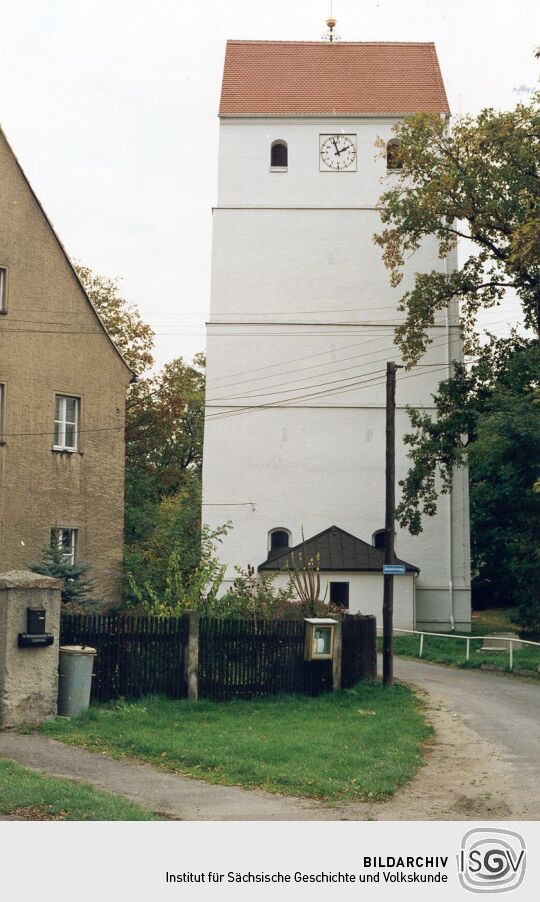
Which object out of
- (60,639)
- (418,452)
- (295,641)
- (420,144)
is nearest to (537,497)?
(418,452)

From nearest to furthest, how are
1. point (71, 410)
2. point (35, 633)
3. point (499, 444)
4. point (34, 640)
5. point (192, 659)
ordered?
point (34, 640) → point (35, 633) → point (192, 659) → point (71, 410) → point (499, 444)

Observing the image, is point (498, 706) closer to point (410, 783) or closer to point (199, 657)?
point (199, 657)

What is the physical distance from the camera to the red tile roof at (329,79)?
45.9 meters

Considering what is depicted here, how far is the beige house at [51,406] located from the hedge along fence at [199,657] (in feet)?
35.1

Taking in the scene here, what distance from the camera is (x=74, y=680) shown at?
16.0m

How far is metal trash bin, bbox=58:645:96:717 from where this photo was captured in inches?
629

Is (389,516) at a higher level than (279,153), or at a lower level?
lower

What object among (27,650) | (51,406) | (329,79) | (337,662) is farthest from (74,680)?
(329,79)

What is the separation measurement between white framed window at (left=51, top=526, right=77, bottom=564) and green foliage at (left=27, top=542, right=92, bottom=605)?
0.06 m

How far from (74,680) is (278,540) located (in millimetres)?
27744

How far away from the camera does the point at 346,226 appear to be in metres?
44.6

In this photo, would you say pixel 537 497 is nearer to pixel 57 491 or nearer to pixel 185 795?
pixel 57 491

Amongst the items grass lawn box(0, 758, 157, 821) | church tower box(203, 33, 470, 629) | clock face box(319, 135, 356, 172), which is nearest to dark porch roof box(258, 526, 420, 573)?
church tower box(203, 33, 470, 629)
